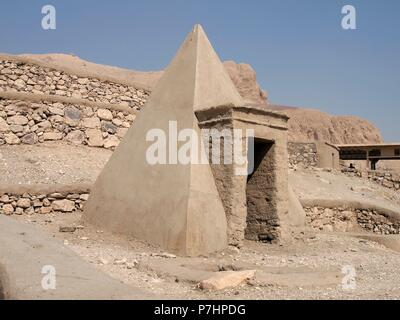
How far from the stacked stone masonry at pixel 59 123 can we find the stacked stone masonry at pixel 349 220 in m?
5.70

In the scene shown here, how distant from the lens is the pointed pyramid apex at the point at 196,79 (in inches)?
304

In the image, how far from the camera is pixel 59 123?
41.2ft

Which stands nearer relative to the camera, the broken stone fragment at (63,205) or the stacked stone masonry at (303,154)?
the broken stone fragment at (63,205)

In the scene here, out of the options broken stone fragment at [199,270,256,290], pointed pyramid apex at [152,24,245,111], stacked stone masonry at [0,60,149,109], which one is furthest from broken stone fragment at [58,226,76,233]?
stacked stone masonry at [0,60,149,109]

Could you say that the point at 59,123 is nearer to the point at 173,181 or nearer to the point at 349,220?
the point at 173,181

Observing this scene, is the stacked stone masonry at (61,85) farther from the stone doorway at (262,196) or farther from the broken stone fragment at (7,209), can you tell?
the stone doorway at (262,196)

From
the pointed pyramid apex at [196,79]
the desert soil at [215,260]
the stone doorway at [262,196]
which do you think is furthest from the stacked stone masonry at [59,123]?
the stone doorway at [262,196]

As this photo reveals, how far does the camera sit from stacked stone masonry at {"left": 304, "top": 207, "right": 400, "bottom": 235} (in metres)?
13.2

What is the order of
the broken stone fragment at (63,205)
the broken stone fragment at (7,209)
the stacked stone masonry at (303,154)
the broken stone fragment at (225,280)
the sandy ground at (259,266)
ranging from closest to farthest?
the broken stone fragment at (225,280), the sandy ground at (259,266), the broken stone fragment at (7,209), the broken stone fragment at (63,205), the stacked stone masonry at (303,154)

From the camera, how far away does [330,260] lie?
6.80m

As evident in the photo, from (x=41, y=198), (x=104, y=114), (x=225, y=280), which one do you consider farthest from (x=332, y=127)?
(x=225, y=280)

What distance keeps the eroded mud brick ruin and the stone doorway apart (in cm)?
2

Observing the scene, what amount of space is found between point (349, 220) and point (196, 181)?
8.21 meters
